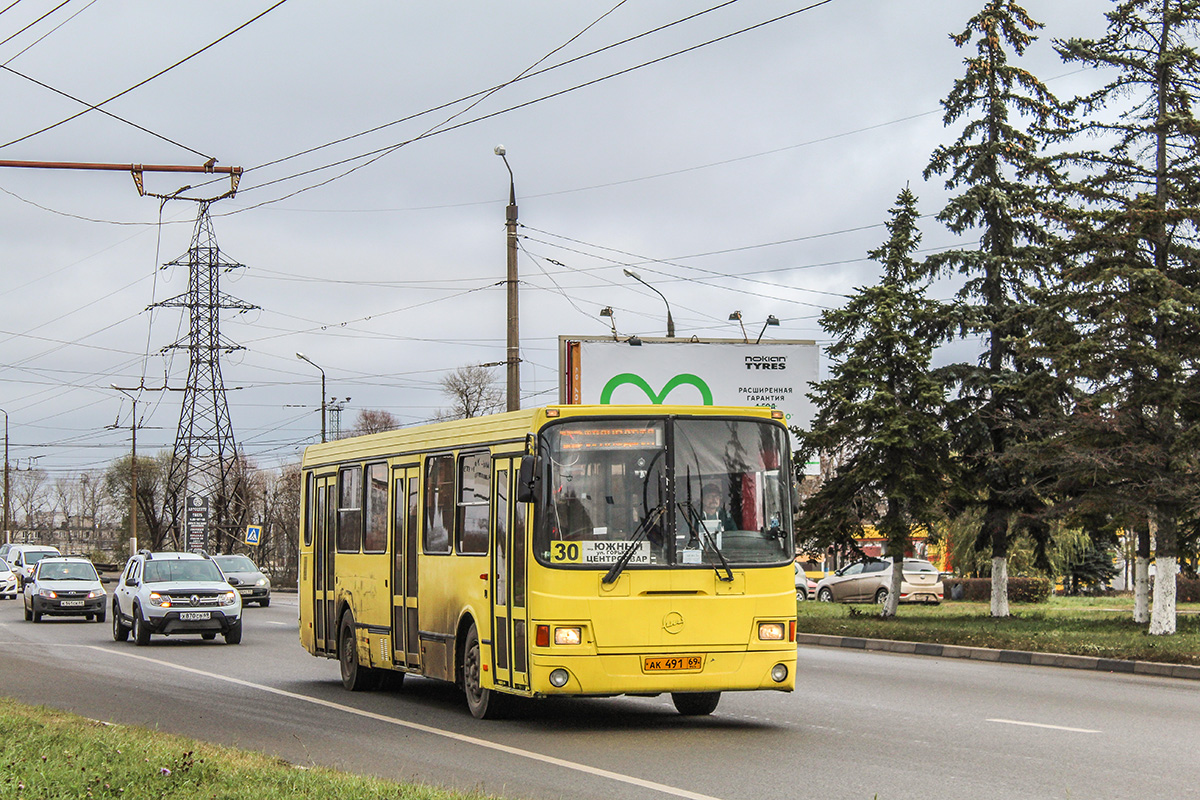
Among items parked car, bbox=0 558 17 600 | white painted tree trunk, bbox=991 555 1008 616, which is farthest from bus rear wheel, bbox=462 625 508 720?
parked car, bbox=0 558 17 600

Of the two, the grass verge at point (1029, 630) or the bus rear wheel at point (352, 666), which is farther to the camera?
the grass verge at point (1029, 630)

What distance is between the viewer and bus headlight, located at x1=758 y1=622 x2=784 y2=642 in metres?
12.4

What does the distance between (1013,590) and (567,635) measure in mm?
40699

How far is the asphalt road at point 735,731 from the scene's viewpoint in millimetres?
9414

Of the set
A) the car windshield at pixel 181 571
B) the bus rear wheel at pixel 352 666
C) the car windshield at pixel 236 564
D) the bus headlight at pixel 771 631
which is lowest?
the car windshield at pixel 236 564

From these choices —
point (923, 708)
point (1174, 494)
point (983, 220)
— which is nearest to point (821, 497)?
point (983, 220)

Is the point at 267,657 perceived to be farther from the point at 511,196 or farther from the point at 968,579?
the point at 968,579

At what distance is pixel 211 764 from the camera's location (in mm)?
9086

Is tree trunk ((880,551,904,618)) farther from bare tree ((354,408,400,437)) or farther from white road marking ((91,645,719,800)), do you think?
bare tree ((354,408,400,437))

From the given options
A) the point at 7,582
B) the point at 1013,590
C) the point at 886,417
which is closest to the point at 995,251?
the point at 886,417

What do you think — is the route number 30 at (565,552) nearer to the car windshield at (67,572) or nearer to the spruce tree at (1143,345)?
the spruce tree at (1143,345)

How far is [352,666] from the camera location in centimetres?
1700

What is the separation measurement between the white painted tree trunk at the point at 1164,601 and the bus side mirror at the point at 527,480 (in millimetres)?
17439

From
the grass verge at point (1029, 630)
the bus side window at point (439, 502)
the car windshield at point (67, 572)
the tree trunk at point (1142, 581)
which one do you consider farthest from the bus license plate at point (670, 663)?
the car windshield at point (67, 572)
